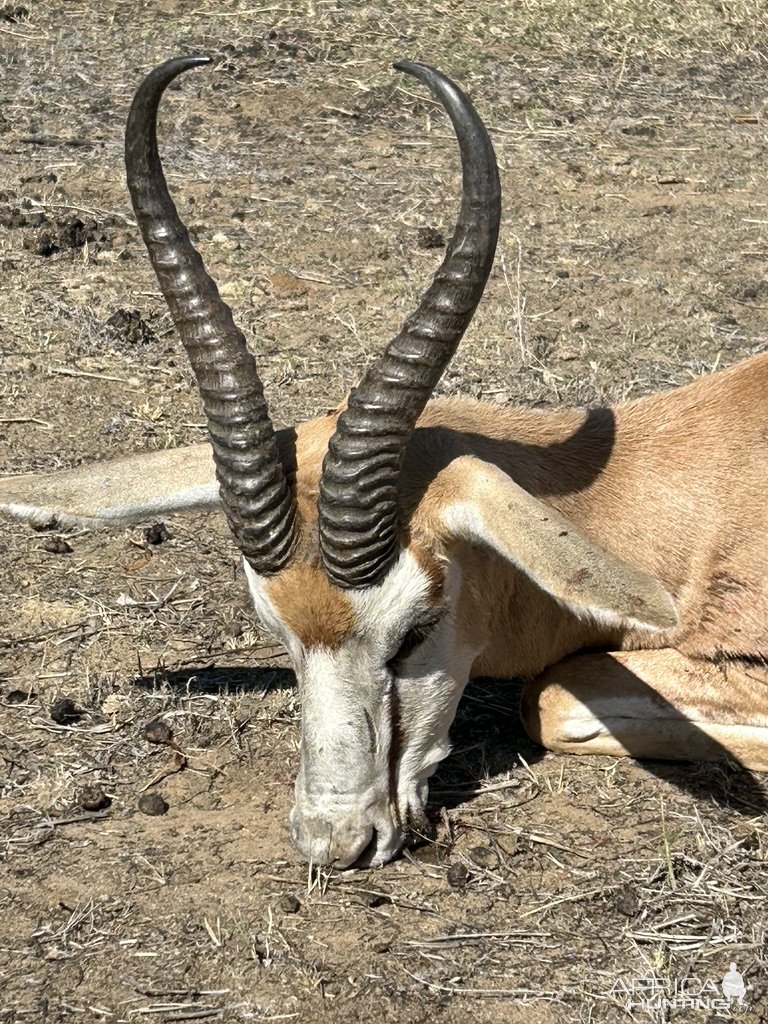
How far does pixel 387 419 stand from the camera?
17.5ft

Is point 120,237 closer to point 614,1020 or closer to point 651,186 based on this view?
point 651,186

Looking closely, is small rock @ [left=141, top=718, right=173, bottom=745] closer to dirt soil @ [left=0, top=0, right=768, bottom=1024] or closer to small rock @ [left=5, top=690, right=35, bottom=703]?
dirt soil @ [left=0, top=0, right=768, bottom=1024]

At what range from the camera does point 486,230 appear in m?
5.22

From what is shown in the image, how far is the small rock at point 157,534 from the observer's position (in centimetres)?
830

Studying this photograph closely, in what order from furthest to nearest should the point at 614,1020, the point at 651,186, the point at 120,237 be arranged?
the point at 651,186, the point at 120,237, the point at 614,1020

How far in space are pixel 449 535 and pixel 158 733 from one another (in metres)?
2.03

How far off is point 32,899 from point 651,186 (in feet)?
30.4

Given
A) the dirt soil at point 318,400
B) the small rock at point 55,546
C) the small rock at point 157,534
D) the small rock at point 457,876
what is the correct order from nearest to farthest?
the dirt soil at point 318,400 < the small rock at point 457,876 < the small rock at point 55,546 < the small rock at point 157,534

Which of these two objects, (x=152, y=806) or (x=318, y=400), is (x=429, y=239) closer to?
(x=318, y=400)

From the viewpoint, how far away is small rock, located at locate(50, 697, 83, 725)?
6.84m

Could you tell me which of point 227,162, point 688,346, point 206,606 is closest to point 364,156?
point 227,162

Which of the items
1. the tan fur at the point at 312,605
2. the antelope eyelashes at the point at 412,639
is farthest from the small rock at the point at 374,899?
the tan fur at the point at 312,605

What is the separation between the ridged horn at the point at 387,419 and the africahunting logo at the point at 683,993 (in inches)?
69.0

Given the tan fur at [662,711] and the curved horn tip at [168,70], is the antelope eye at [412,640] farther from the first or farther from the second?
the curved horn tip at [168,70]
